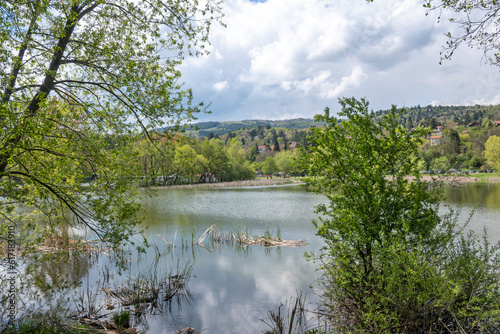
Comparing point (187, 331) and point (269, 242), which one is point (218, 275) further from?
point (269, 242)

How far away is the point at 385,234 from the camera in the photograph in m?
6.11

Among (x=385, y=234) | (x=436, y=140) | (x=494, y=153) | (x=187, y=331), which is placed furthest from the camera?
(x=436, y=140)

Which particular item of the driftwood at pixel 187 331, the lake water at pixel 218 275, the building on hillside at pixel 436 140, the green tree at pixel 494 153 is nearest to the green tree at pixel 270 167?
the building on hillside at pixel 436 140

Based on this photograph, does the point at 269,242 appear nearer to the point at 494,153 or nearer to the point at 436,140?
the point at 494,153

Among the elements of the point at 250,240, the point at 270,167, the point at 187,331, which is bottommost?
the point at 270,167

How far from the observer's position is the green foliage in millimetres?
A: 5238

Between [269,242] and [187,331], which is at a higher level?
[187,331]

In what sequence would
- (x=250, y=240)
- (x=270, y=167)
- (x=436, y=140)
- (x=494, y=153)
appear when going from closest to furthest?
(x=250, y=240) → (x=494, y=153) → (x=270, y=167) → (x=436, y=140)

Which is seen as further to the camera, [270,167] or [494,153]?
[270,167]

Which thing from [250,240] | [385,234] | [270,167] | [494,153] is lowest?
[270,167]

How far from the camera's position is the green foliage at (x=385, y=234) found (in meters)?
5.24

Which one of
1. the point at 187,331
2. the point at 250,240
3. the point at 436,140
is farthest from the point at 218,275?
the point at 436,140

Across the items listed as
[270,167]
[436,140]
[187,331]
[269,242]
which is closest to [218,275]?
[187,331]

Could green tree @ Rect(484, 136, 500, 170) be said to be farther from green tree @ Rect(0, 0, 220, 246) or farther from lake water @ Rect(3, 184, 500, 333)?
green tree @ Rect(0, 0, 220, 246)
